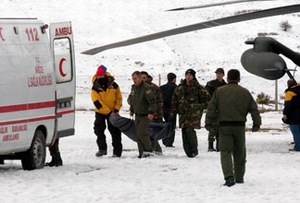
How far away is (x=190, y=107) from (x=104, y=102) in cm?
166

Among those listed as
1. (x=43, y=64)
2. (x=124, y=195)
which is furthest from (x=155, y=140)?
(x=124, y=195)

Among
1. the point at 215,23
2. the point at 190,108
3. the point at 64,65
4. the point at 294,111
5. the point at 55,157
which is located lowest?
the point at 55,157

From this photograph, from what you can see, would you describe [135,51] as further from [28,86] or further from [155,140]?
[28,86]

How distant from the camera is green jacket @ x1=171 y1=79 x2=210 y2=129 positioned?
17391mm

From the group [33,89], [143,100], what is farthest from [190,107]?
[33,89]

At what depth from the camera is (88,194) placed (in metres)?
11.5

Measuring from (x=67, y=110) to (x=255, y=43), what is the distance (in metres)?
5.46

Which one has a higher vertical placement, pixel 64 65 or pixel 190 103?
pixel 64 65

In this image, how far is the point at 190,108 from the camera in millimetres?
17375

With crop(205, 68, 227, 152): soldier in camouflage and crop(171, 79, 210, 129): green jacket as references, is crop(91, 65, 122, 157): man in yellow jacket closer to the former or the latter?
crop(171, 79, 210, 129): green jacket

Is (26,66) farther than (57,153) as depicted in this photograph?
No

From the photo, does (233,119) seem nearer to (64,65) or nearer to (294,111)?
(64,65)

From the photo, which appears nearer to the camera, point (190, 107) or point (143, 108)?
point (143, 108)

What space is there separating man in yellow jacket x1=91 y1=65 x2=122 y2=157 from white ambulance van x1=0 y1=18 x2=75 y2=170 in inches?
72.5
